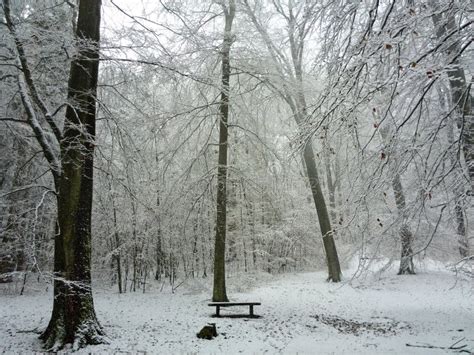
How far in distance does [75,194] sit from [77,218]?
0.42 metres

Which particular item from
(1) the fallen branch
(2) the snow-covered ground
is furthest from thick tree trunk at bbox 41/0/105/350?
(1) the fallen branch

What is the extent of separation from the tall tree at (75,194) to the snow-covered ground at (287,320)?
465 mm

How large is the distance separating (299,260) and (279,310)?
41.4ft

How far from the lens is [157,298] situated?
11.4m

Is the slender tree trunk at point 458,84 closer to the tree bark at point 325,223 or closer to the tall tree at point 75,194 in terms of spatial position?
the tall tree at point 75,194

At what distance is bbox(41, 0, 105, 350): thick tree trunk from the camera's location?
5.61 m

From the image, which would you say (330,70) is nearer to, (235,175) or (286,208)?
(235,175)

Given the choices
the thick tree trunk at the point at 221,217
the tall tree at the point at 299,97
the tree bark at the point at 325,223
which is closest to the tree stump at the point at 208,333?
the thick tree trunk at the point at 221,217

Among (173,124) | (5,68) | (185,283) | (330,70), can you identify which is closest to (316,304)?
(185,283)

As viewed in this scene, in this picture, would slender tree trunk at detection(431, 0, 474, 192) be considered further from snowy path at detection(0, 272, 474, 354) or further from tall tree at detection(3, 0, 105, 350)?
tall tree at detection(3, 0, 105, 350)

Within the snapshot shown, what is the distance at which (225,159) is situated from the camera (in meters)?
10.2

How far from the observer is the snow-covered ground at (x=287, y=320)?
6129 mm

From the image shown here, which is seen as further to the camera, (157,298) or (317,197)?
(317,197)

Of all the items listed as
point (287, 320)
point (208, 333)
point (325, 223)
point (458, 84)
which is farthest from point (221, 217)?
point (458, 84)
